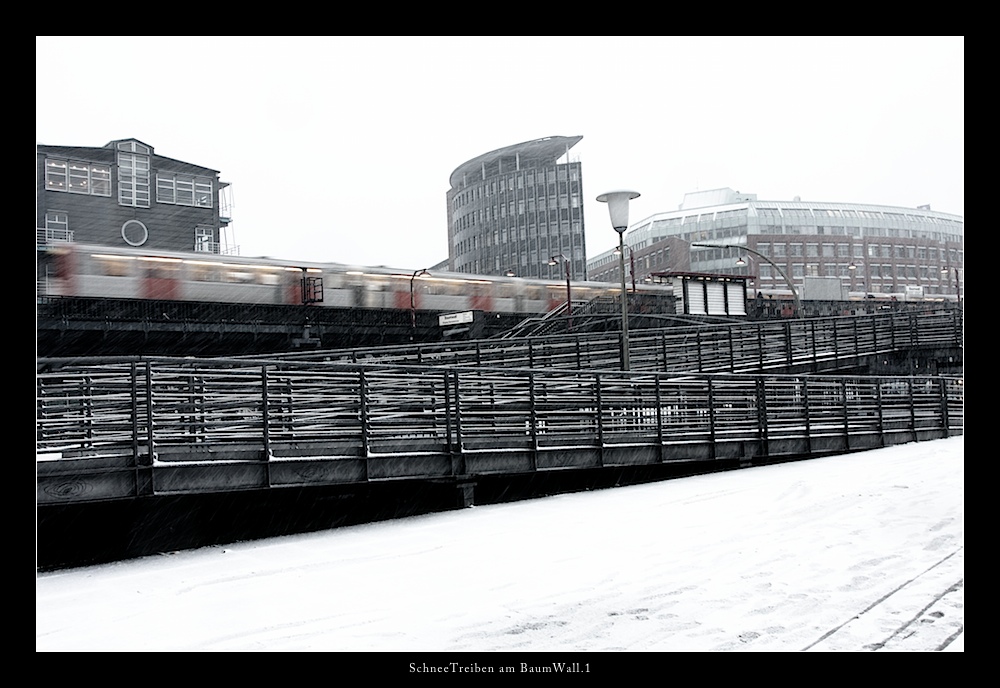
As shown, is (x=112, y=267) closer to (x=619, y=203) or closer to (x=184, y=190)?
(x=619, y=203)

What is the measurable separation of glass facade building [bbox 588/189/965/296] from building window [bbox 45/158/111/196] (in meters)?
36.0

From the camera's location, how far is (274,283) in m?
30.7

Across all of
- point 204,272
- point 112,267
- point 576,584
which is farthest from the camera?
point 204,272

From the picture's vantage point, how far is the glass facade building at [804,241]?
69562mm

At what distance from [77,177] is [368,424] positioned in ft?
124

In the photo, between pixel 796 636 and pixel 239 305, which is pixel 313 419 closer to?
pixel 796 636

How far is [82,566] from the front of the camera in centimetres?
939

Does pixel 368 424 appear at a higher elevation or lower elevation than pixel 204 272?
lower

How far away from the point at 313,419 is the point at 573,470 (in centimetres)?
406

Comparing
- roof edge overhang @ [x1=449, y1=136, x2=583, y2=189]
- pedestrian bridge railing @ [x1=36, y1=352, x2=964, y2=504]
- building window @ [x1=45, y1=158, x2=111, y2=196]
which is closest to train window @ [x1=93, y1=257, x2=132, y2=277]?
pedestrian bridge railing @ [x1=36, y1=352, x2=964, y2=504]

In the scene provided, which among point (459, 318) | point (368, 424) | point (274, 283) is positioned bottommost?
point (368, 424)

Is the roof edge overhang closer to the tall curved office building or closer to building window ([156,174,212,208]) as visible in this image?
the tall curved office building

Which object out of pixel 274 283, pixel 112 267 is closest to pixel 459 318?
pixel 274 283

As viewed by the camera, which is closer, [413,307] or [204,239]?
[413,307]
